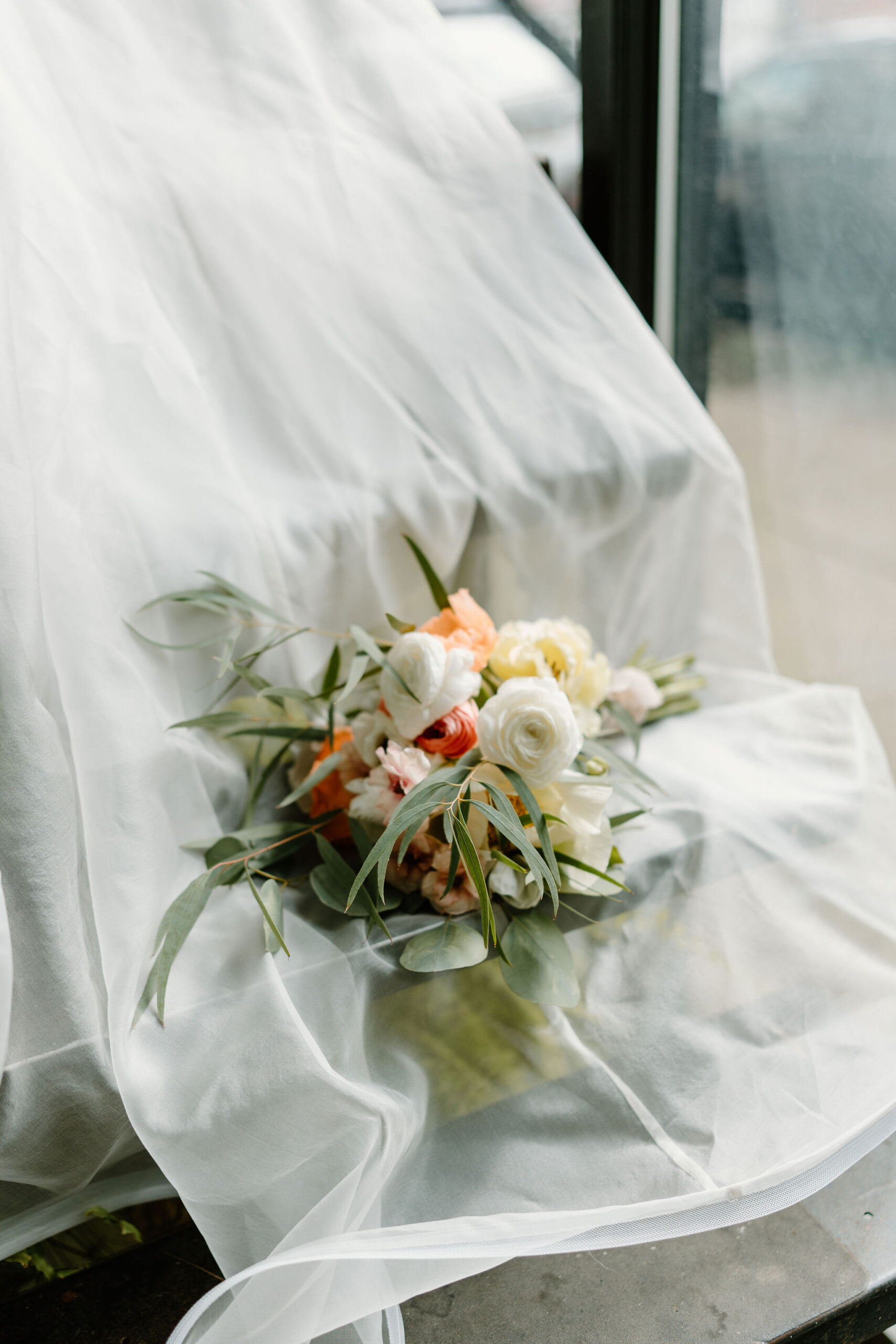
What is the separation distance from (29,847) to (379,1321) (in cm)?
35

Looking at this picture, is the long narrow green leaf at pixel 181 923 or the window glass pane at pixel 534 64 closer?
the long narrow green leaf at pixel 181 923

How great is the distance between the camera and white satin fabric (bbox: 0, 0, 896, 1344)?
642mm

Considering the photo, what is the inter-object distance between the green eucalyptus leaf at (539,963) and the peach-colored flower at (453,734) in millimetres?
130

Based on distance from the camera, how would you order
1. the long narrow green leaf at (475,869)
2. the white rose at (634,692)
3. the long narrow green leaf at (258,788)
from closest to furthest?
the long narrow green leaf at (475,869), the long narrow green leaf at (258,788), the white rose at (634,692)

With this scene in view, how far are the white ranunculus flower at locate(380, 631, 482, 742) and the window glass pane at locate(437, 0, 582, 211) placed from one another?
0.77m

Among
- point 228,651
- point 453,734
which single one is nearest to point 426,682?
point 453,734

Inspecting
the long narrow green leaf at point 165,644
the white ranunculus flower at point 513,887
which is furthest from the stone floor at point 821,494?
the long narrow green leaf at point 165,644

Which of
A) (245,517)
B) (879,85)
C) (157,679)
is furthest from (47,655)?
(879,85)

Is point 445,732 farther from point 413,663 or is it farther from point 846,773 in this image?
point 846,773

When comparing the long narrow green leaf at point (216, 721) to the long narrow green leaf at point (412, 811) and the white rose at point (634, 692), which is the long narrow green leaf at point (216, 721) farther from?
the white rose at point (634, 692)

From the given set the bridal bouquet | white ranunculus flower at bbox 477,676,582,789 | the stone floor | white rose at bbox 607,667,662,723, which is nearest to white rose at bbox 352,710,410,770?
the bridal bouquet

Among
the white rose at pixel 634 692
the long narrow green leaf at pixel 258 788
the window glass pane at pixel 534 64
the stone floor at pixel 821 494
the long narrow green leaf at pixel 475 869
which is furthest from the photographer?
the window glass pane at pixel 534 64

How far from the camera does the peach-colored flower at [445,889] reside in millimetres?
766

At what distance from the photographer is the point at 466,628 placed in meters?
0.86
